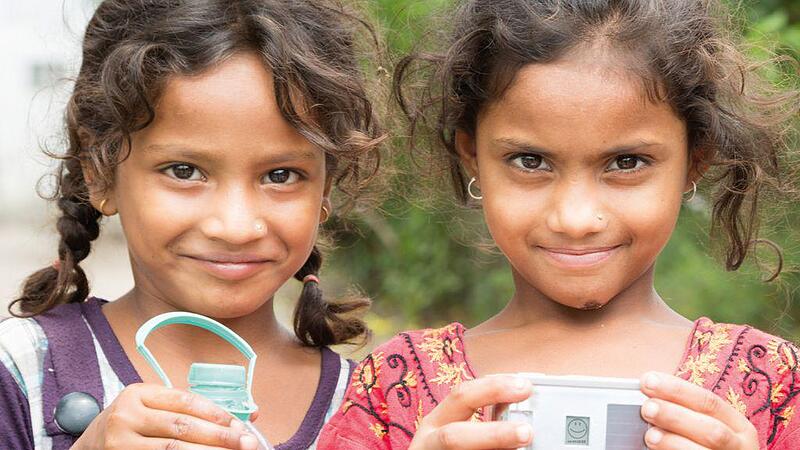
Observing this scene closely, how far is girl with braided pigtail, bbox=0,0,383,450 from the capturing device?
8.13 feet

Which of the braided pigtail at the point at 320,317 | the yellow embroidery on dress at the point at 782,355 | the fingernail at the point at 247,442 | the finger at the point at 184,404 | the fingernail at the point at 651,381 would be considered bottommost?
the fingernail at the point at 247,442

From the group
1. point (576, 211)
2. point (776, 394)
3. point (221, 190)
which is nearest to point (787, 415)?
point (776, 394)

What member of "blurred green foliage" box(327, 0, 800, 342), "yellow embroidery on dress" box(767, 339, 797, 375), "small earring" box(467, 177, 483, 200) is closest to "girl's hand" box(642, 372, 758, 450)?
"yellow embroidery on dress" box(767, 339, 797, 375)

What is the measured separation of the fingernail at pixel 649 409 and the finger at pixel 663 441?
3 cm

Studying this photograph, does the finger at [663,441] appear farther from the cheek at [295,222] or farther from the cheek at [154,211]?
the cheek at [154,211]

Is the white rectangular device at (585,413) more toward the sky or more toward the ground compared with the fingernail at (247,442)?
more toward the sky

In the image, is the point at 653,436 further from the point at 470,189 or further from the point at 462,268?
the point at 462,268

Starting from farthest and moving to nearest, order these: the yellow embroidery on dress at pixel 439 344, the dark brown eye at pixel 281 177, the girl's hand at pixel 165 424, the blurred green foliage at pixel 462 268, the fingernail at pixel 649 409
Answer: the blurred green foliage at pixel 462 268, the dark brown eye at pixel 281 177, the yellow embroidery on dress at pixel 439 344, the girl's hand at pixel 165 424, the fingernail at pixel 649 409

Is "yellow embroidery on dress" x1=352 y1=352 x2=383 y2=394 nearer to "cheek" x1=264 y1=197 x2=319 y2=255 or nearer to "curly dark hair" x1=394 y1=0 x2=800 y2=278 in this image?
"cheek" x1=264 y1=197 x2=319 y2=255

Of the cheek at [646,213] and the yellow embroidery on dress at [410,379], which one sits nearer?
the cheek at [646,213]

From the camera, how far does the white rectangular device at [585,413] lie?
182cm

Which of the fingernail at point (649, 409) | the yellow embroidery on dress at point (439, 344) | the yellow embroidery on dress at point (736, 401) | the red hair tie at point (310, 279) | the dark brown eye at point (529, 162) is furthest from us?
the red hair tie at point (310, 279)

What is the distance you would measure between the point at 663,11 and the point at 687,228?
221 centimetres

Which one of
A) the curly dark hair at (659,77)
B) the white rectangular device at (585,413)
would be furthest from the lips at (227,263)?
the white rectangular device at (585,413)
